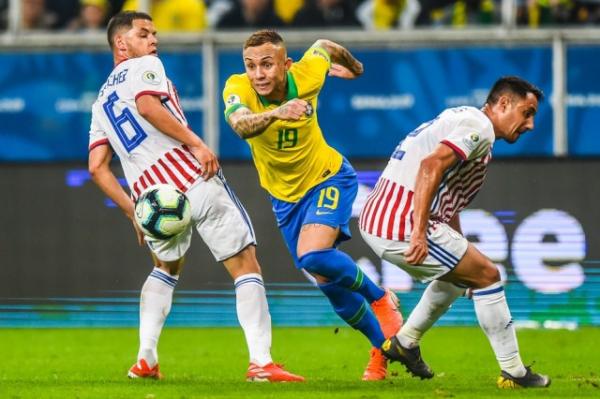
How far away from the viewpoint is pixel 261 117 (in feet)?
27.4

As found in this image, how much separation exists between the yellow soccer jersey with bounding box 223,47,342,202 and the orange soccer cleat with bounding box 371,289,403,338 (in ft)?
2.82

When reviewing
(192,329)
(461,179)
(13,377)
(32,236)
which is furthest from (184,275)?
(461,179)

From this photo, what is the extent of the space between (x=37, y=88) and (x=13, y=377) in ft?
21.0

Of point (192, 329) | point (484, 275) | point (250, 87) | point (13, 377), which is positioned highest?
point (250, 87)

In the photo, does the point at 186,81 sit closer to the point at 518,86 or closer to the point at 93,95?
the point at 93,95

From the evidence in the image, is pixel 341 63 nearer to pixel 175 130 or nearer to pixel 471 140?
pixel 175 130

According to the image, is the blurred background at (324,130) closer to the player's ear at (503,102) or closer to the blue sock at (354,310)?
the blue sock at (354,310)

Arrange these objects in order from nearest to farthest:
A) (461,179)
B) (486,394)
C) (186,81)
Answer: (486,394) → (461,179) → (186,81)

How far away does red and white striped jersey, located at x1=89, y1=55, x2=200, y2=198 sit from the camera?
909cm

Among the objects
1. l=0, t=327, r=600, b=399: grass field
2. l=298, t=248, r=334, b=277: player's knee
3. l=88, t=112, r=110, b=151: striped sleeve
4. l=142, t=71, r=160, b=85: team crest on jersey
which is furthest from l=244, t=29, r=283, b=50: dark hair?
l=0, t=327, r=600, b=399: grass field

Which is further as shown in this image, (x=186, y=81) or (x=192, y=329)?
(x=186, y=81)

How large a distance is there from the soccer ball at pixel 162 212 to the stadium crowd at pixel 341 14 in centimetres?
680

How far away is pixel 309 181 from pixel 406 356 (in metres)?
1.34

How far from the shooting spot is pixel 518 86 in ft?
27.7
